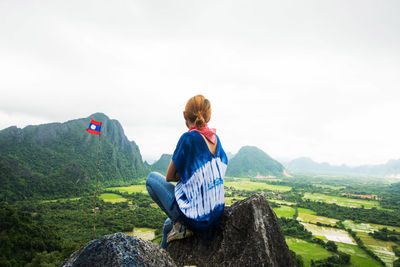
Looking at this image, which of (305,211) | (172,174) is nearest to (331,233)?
(305,211)

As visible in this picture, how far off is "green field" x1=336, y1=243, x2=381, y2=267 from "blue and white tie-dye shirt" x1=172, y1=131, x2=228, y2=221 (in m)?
37.1

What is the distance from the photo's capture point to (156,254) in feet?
5.62

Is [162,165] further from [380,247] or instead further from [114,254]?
[114,254]

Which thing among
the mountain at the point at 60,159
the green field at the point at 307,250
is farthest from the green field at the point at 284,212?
the mountain at the point at 60,159

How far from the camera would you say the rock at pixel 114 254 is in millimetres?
1413

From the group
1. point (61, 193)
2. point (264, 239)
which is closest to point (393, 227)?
point (264, 239)

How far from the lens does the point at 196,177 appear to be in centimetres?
232

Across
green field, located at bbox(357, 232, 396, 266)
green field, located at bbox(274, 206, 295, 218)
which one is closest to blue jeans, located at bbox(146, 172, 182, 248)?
green field, located at bbox(357, 232, 396, 266)

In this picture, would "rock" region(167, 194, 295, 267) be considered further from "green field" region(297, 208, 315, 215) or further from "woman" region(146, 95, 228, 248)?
"green field" region(297, 208, 315, 215)

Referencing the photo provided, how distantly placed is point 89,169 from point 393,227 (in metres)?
114

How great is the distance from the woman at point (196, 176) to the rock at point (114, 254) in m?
0.76

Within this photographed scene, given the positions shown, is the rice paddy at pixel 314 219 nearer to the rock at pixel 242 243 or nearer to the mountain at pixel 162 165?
the rock at pixel 242 243

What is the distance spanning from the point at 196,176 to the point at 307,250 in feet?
128

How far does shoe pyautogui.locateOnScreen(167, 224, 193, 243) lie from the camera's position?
2649 millimetres
